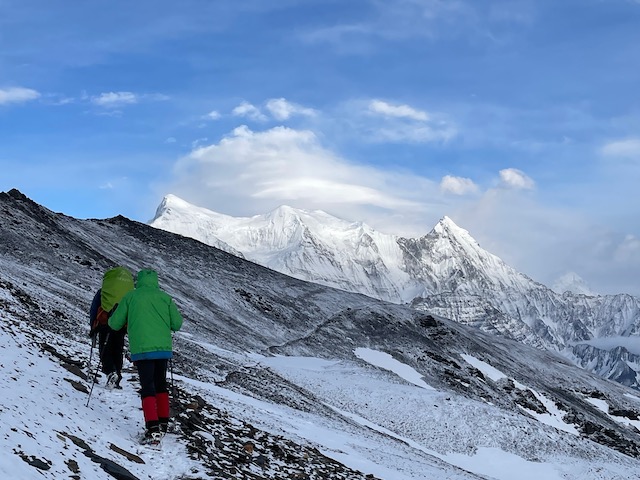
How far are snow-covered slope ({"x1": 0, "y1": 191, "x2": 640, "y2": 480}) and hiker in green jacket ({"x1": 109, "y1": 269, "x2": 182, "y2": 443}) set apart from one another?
72cm

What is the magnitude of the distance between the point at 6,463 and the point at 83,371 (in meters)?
9.58

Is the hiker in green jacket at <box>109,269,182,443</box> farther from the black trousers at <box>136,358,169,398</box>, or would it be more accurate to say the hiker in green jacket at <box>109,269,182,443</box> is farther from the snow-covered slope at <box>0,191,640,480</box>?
the snow-covered slope at <box>0,191,640,480</box>

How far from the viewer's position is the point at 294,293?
9756 cm

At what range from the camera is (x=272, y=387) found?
1553 inches

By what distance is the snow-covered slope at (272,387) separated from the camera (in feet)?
46.6

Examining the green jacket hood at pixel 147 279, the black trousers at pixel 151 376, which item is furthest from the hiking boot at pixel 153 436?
the green jacket hood at pixel 147 279

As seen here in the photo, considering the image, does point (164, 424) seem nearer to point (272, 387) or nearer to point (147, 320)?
point (147, 320)

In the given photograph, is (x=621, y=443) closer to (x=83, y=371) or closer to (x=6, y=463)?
(x=83, y=371)

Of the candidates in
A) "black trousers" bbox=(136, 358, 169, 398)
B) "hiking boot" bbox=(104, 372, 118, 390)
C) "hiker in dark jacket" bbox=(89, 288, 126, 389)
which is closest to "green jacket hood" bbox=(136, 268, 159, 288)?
"black trousers" bbox=(136, 358, 169, 398)

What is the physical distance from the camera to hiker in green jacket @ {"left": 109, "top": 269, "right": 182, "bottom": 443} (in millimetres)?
14172

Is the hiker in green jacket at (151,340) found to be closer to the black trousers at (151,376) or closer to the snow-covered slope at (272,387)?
the black trousers at (151,376)

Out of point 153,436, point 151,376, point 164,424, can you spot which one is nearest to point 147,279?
point 151,376

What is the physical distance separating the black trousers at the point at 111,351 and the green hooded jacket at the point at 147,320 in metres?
3.19

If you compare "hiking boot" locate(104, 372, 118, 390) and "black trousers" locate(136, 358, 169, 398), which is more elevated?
"black trousers" locate(136, 358, 169, 398)
